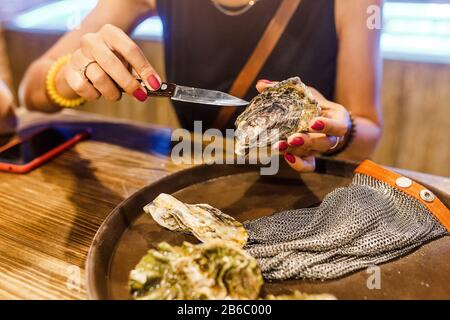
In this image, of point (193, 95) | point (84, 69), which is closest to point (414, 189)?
point (193, 95)

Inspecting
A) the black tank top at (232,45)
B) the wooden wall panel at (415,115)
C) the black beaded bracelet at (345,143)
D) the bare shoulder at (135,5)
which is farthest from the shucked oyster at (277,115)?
the wooden wall panel at (415,115)

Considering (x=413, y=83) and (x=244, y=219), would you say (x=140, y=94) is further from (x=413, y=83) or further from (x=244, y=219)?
(x=413, y=83)

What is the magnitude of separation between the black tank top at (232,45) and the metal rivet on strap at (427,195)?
0.58 m

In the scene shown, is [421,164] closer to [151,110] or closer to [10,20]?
[151,110]

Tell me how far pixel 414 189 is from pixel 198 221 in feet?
1.52

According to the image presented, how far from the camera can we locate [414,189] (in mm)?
918

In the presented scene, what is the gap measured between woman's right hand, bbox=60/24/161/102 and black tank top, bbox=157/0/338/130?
0.41 metres

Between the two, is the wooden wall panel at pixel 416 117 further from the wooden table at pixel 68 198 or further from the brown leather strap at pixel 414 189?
the brown leather strap at pixel 414 189

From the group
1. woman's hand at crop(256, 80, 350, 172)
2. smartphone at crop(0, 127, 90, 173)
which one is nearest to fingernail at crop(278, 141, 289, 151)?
woman's hand at crop(256, 80, 350, 172)

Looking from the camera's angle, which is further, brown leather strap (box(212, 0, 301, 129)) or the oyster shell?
brown leather strap (box(212, 0, 301, 129))

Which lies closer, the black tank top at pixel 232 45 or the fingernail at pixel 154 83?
the fingernail at pixel 154 83

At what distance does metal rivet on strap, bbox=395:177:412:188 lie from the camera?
3.04 feet

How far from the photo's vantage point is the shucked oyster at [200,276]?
0.66 metres

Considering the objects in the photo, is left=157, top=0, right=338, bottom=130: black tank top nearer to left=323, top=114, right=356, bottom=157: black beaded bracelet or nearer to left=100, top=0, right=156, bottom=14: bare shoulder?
left=100, top=0, right=156, bottom=14: bare shoulder
